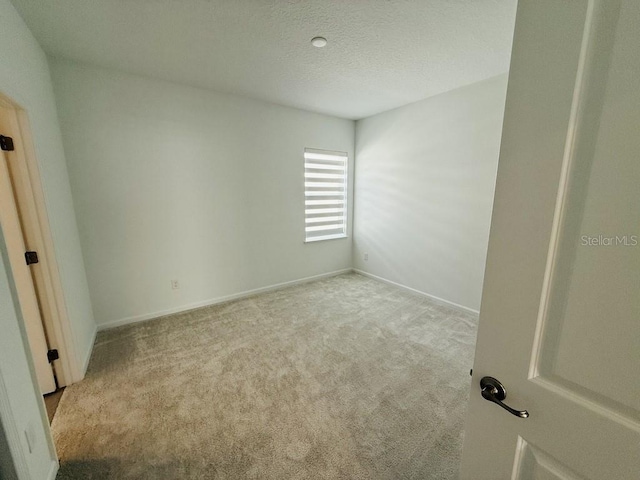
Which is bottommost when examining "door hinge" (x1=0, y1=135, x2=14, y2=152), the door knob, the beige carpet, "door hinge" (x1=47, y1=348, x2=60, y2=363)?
the beige carpet

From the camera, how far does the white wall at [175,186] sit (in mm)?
2430

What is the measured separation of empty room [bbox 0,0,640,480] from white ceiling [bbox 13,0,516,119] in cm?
2

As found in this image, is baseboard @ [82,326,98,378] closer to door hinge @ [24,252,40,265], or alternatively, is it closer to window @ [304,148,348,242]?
door hinge @ [24,252,40,265]

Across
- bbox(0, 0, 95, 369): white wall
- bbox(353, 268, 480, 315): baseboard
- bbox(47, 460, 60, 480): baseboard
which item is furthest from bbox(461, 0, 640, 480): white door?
bbox(353, 268, 480, 315): baseboard

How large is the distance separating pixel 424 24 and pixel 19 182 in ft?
9.45

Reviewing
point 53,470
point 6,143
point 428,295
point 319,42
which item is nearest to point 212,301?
point 53,470

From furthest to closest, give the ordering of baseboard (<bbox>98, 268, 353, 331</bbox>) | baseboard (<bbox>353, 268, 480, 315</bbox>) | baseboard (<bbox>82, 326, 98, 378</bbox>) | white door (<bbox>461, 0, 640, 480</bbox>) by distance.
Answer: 1. baseboard (<bbox>353, 268, 480, 315</bbox>)
2. baseboard (<bbox>98, 268, 353, 331</bbox>)
3. baseboard (<bbox>82, 326, 98, 378</bbox>)
4. white door (<bbox>461, 0, 640, 480</bbox>)

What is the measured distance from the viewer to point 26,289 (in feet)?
5.65

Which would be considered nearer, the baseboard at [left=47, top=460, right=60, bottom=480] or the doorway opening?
the baseboard at [left=47, top=460, right=60, bottom=480]

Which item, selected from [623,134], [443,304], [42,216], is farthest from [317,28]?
[443,304]

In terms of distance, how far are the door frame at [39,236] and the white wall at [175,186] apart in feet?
2.67

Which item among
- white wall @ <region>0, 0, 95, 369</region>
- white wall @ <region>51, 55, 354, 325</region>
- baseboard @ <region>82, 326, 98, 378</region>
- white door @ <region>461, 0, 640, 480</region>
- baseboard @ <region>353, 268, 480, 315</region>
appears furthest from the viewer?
baseboard @ <region>353, 268, 480, 315</region>

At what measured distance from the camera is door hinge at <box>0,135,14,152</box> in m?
1.55

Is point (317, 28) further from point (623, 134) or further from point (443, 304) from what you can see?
point (443, 304)
